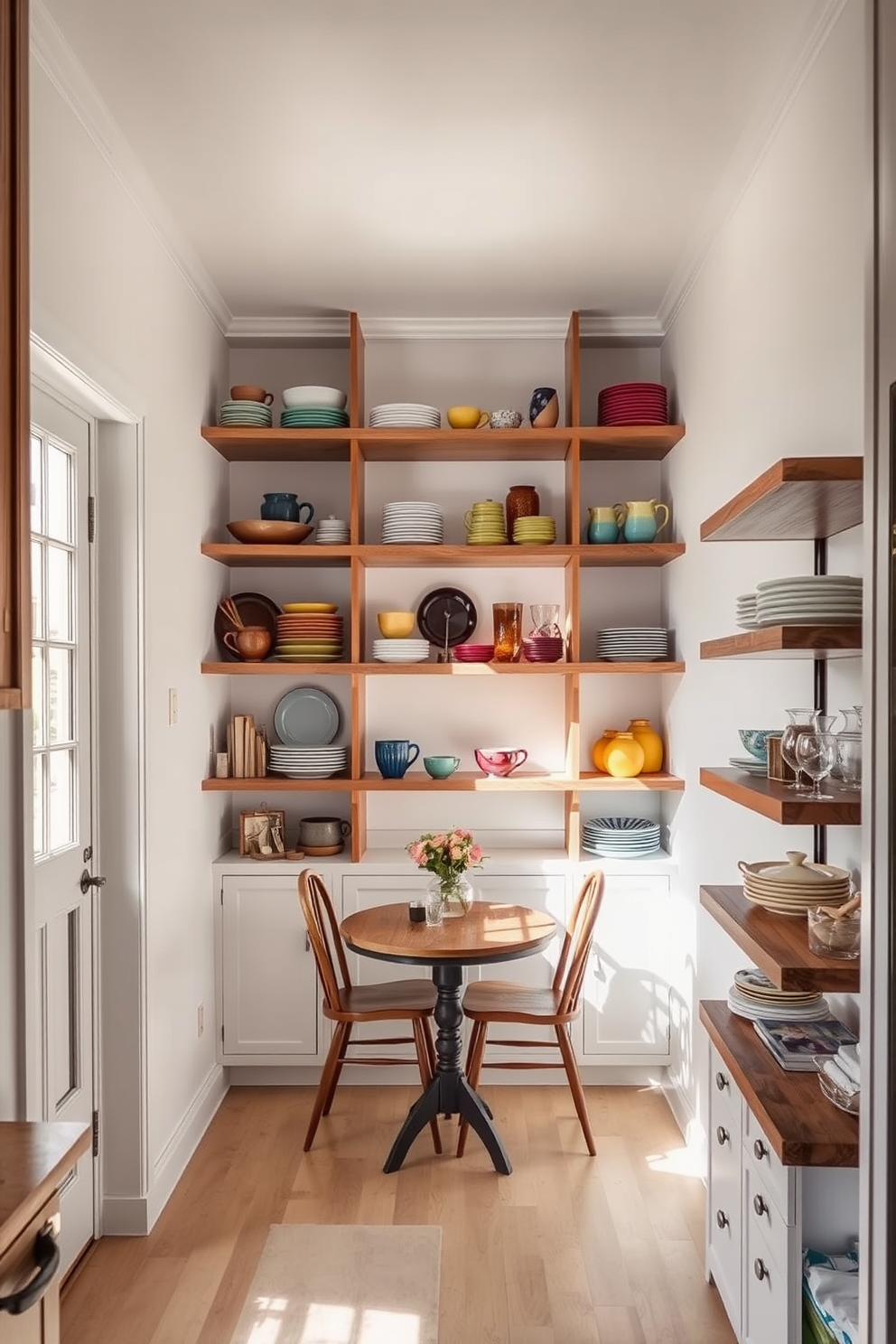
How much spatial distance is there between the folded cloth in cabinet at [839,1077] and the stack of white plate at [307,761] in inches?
90.1

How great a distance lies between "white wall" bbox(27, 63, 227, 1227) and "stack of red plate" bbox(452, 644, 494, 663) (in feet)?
3.11

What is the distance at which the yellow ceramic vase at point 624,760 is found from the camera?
377 cm

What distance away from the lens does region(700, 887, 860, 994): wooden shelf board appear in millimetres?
1693

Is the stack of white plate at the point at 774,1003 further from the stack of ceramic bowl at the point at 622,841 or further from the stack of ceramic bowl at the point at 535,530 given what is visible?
the stack of ceramic bowl at the point at 535,530

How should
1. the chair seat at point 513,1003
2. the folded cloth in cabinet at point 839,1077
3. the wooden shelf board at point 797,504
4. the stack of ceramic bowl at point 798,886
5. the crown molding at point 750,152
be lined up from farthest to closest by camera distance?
the chair seat at point 513,1003, the crown molding at point 750,152, the stack of ceramic bowl at point 798,886, the folded cloth in cabinet at point 839,1077, the wooden shelf board at point 797,504

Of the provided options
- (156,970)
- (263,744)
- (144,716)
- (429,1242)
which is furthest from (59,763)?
(429,1242)

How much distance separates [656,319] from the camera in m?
3.95

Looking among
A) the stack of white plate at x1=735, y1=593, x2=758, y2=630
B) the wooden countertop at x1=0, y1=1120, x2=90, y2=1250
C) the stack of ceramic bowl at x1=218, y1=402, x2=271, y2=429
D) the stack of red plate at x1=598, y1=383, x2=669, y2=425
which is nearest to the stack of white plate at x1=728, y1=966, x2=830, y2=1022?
the stack of white plate at x1=735, y1=593, x2=758, y2=630

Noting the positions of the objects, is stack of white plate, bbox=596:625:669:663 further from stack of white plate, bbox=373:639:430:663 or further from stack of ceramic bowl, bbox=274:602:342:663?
stack of ceramic bowl, bbox=274:602:342:663

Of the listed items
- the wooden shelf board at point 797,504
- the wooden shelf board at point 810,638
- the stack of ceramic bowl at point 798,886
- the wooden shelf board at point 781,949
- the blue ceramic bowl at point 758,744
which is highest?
the wooden shelf board at point 797,504

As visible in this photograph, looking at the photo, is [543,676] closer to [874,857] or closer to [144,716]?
[144,716]

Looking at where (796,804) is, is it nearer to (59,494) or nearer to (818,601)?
(818,601)

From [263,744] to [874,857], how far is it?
281 centimetres

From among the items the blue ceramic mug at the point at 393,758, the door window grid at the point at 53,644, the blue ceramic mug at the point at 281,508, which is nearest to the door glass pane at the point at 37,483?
the door window grid at the point at 53,644
